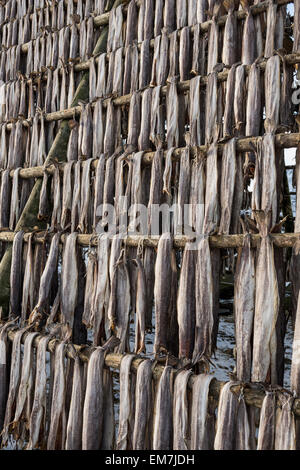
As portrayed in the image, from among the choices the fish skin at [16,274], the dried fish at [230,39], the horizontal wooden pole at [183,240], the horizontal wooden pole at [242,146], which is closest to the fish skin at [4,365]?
the fish skin at [16,274]

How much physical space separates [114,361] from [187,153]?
51.4 inches

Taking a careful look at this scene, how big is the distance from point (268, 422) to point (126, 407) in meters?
0.80

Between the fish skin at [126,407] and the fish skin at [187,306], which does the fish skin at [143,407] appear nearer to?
the fish skin at [126,407]

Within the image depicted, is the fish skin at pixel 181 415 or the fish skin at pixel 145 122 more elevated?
the fish skin at pixel 145 122

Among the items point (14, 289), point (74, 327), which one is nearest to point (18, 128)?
point (14, 289)

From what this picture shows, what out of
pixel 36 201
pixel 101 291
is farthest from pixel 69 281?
pixel 36 201

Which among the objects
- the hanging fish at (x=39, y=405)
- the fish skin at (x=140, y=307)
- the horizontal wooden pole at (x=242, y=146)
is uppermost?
the horizontal wooden pole at (x=242, y=146)

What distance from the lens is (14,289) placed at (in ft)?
10.2

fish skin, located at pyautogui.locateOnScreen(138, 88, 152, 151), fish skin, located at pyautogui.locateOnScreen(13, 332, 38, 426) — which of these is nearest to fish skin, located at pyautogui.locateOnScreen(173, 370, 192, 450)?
fish skin, located at pyautogui.locateOnScreen(13, 332, 38, 426)

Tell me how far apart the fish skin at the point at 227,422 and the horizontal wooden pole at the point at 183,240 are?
2.44ft

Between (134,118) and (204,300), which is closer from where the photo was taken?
(204,300)

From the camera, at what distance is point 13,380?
111 inches

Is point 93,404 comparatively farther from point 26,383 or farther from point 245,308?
point 245,308

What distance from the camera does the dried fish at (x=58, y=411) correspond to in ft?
8.35
